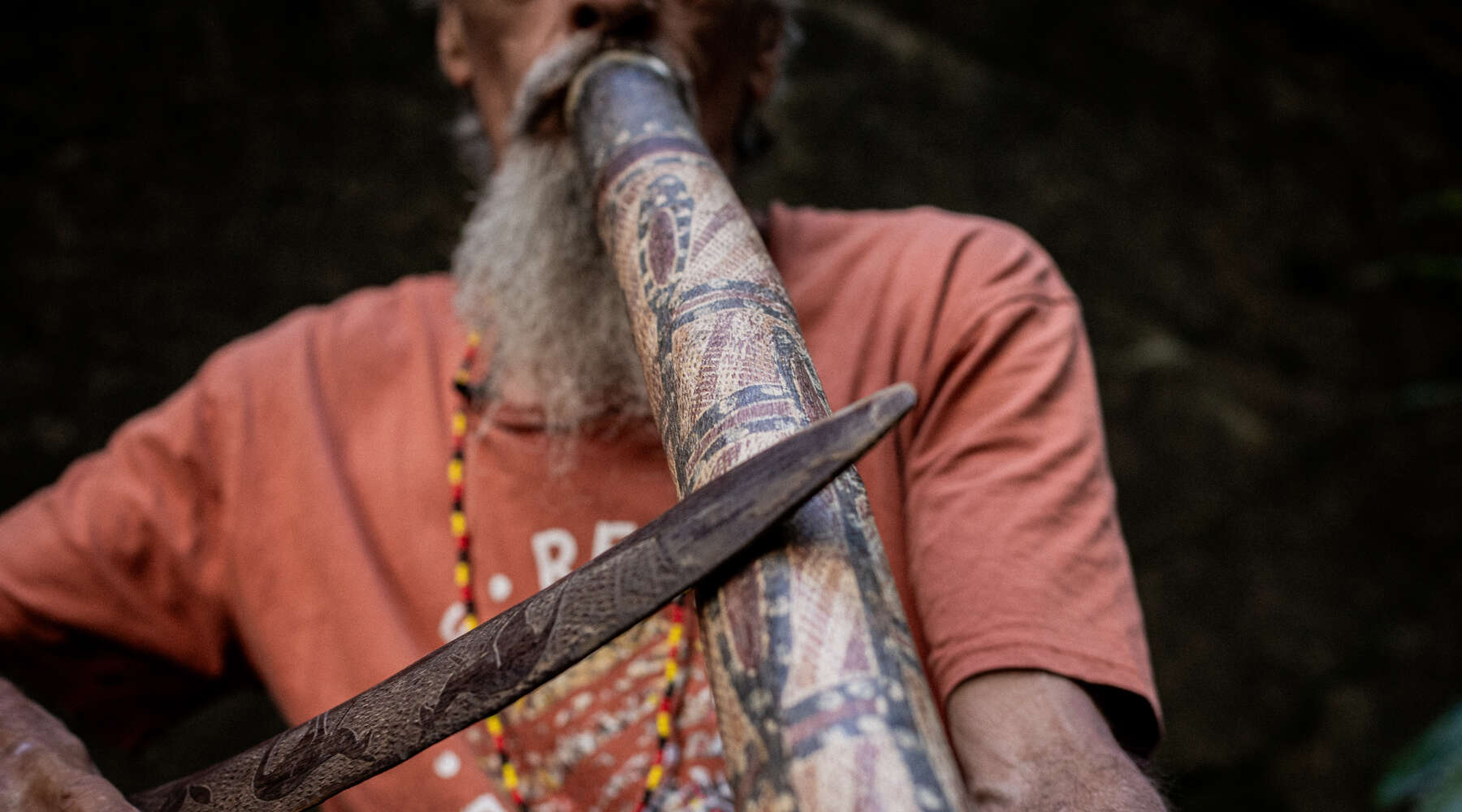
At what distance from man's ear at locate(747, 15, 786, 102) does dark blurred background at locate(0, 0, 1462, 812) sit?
68cm

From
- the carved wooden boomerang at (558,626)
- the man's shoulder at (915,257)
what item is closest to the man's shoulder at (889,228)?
the man's shoulder at (915,257)

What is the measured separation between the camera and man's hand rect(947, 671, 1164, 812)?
625 mm

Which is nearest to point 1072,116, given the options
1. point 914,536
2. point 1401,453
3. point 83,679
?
point 1401,453

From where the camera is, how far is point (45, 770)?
2.23 ft

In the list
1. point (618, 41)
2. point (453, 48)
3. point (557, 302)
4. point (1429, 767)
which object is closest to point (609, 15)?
point (618, 41)

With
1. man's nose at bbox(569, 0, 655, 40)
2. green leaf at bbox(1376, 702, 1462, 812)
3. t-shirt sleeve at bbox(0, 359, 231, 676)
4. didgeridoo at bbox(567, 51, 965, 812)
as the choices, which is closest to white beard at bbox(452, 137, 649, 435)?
man's nose at bbox(569, 0, 655, 40)

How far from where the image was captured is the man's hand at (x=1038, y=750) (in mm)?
625

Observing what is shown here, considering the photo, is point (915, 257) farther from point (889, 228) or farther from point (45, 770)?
point (45, 770)

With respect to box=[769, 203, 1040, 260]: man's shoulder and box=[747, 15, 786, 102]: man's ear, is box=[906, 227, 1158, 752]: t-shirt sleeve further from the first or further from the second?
box=[747, 15, 786, 102]: man's ear

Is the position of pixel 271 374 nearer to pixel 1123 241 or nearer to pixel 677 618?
pixel 677 618

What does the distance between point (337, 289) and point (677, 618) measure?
1120 millimetres

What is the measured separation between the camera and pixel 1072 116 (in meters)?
2.09

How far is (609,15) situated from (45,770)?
730 mm

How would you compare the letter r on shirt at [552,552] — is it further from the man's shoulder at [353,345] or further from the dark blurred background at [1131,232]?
the dark blurred background at [1131,232]
